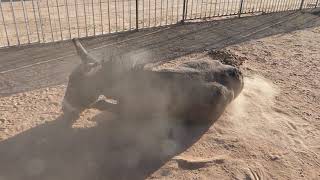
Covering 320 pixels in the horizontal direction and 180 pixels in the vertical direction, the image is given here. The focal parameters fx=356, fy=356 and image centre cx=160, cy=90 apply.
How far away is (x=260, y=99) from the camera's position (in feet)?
21.7

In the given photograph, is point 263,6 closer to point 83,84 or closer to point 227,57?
point 227,57

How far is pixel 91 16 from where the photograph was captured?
36.3 ft

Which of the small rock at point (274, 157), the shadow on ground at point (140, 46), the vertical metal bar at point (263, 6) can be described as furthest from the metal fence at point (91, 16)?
the small rock at point (274, 157)

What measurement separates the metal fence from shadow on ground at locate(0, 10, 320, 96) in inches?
18.7

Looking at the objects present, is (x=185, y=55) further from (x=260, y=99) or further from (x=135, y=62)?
(x=135, y=62)

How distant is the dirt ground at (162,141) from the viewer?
187 inches

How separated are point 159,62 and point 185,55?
0.82 metres

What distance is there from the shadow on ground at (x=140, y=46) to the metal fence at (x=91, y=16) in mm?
474

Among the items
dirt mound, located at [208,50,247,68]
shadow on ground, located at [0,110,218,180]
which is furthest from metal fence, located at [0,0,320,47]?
shadow on ground, located at [0,110,218,180]

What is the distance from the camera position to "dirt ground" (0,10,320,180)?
4.75 m

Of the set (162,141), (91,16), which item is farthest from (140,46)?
(162,141)

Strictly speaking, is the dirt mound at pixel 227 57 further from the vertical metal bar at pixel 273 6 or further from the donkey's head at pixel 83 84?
the vertical metal bar at pixel 273 6

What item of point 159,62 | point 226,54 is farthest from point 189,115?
point 226,54

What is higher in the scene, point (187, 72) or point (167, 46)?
point (187, 72)
